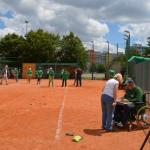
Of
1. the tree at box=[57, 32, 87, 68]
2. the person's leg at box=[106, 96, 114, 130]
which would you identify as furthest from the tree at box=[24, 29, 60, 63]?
the person's leg at box=[106, 96, 114, 130]

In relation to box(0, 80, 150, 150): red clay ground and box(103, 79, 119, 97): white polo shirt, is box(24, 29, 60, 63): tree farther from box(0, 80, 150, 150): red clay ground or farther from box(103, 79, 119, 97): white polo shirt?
box(103, 79, 119, 97): white polo shirt

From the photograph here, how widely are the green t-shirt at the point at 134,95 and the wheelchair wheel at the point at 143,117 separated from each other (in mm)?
371

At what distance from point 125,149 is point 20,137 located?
271 centimetres

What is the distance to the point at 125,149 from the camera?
10000 millimetres

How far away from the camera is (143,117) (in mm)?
13023

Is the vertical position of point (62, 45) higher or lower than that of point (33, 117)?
higher

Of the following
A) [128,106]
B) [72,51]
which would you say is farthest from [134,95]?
[72,51]

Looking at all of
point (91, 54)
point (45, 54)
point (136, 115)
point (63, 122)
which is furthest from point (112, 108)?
point (91, 54)

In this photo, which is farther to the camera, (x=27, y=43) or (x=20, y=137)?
(x=27, y=43)

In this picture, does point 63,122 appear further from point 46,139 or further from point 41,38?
point 41,38

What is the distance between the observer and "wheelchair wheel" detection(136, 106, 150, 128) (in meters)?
12.9

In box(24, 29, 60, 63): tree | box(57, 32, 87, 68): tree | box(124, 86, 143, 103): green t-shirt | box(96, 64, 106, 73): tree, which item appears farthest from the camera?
box(96, 64, 106, 73): tree

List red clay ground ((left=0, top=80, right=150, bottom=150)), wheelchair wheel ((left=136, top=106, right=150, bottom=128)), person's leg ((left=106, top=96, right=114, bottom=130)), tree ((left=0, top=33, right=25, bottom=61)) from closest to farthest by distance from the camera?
red clay ground ((left=0, top=80, right=150, bottom=150))
person's leg ((left=106, top=96, right=114, bottom=130))
wheelchair wheel ((left=136, top=106, right=150, bottom=128))
tree ((left=0, top=33, right=25, bottom=61))

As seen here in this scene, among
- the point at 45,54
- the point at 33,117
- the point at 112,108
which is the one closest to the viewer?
the point at 112,108
